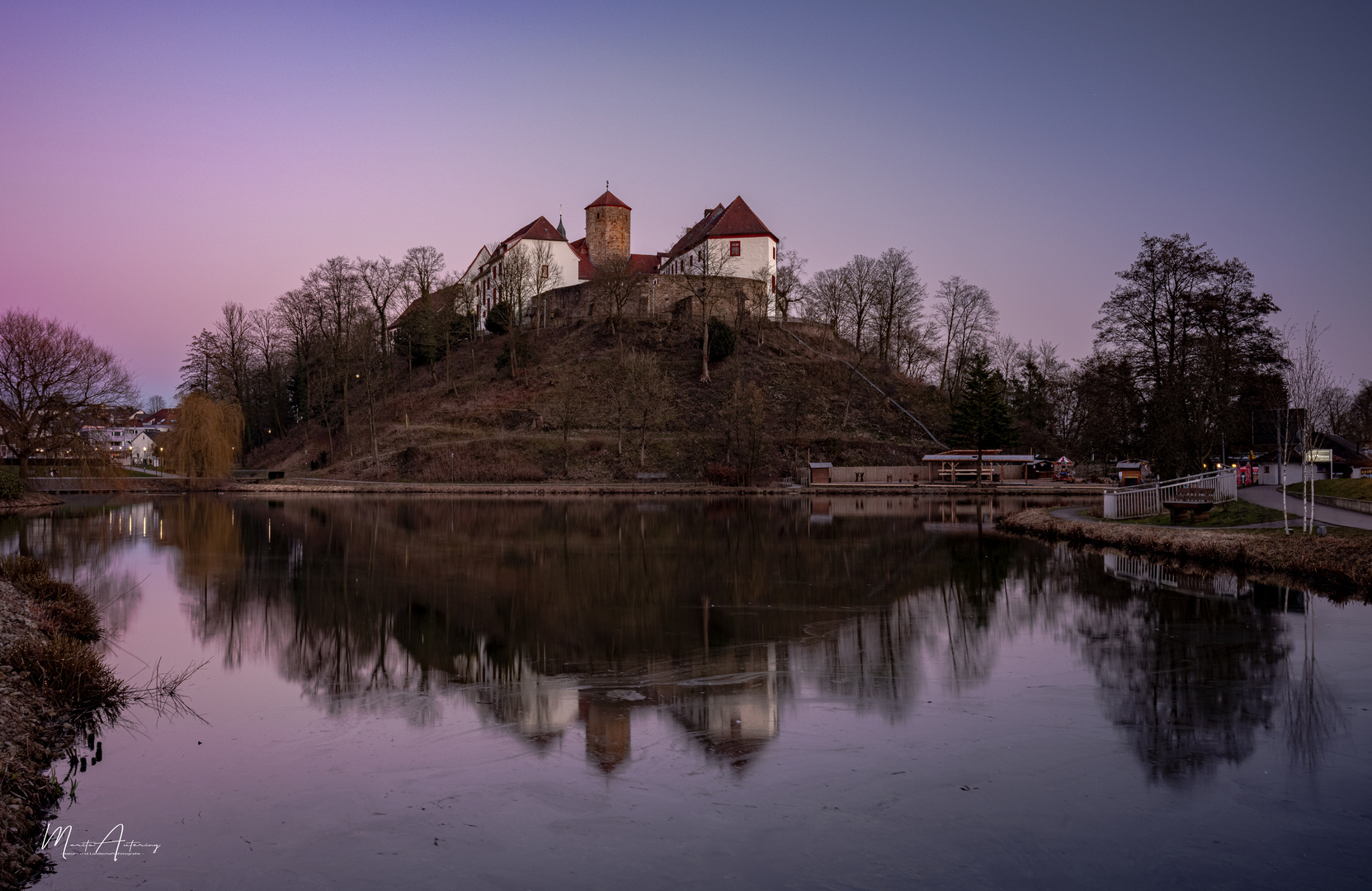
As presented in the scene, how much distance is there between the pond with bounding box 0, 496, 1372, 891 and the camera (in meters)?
5.96

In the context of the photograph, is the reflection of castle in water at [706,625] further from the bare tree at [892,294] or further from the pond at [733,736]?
the bare tree at [892,294]

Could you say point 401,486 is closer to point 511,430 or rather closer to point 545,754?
point 511,430

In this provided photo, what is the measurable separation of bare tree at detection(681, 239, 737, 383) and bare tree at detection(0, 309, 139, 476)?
41.8 metres

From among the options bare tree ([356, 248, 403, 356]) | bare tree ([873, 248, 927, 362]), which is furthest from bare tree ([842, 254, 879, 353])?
bare tree ([356, 248, 403, 356])

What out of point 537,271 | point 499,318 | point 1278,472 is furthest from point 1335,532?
point 537,271

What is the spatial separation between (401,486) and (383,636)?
131 feet

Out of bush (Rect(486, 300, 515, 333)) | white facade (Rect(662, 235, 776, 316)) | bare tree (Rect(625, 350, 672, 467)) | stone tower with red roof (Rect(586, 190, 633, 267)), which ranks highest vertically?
stone tower with red roof (Rect(586, 190, 633, 267))

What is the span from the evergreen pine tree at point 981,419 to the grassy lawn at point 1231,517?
3332 cm

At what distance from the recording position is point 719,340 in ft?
237

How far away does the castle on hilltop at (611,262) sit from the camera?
77812 millimetres

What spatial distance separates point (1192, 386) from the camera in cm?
2870

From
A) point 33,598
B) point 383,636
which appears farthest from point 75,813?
point 33,598

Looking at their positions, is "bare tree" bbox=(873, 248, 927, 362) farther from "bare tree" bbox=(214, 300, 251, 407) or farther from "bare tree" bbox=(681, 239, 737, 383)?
"bare tree" bbox=(214, 300, 251, 407)

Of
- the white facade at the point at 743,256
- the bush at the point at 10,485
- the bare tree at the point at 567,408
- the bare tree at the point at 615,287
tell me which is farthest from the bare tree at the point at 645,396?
the bush at the point at 10,485
